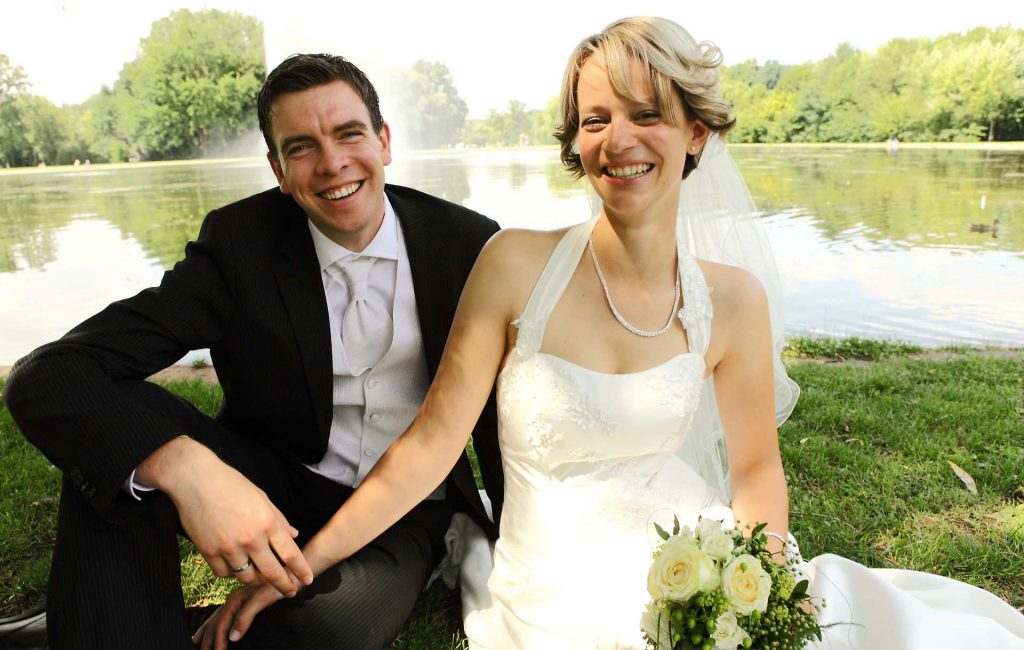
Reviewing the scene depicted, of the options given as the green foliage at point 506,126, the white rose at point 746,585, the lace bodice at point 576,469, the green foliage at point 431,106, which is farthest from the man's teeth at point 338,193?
the green foliage at point 506,126

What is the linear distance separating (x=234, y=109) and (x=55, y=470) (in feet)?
85.4

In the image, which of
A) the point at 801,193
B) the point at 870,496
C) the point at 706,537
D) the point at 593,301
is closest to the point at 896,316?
the point at 870,496

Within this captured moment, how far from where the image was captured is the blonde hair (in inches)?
75.2

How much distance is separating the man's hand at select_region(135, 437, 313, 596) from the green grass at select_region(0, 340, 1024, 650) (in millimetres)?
799

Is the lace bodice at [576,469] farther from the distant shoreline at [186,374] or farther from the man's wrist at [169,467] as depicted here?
the distant shoreline at [186,374]

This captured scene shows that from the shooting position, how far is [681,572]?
1.36 m

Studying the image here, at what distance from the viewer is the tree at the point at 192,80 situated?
26969 mm

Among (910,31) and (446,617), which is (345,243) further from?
(910,31)

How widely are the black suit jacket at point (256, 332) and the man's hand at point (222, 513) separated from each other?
9cm

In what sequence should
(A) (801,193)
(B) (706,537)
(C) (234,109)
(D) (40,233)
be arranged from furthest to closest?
(C) (234,109)
(A) (801,193)
(D) (40,233)
(B) (706,537)

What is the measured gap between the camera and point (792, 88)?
3009cm

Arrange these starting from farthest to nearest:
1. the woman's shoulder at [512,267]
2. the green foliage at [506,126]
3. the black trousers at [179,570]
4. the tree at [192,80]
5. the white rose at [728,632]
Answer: the tree at [192,80], the green foliage at [506,126], the woman's shoulder at [512,267], the black trousers at [179,570], the white rose at [728,632]

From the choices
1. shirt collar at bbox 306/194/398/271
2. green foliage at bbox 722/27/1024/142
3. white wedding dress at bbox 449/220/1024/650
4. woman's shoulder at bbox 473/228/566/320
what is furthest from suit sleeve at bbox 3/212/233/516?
green foliage at bbox 722/27/1024/142

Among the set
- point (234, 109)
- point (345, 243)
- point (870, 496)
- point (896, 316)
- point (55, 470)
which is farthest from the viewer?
point (234, 109)
